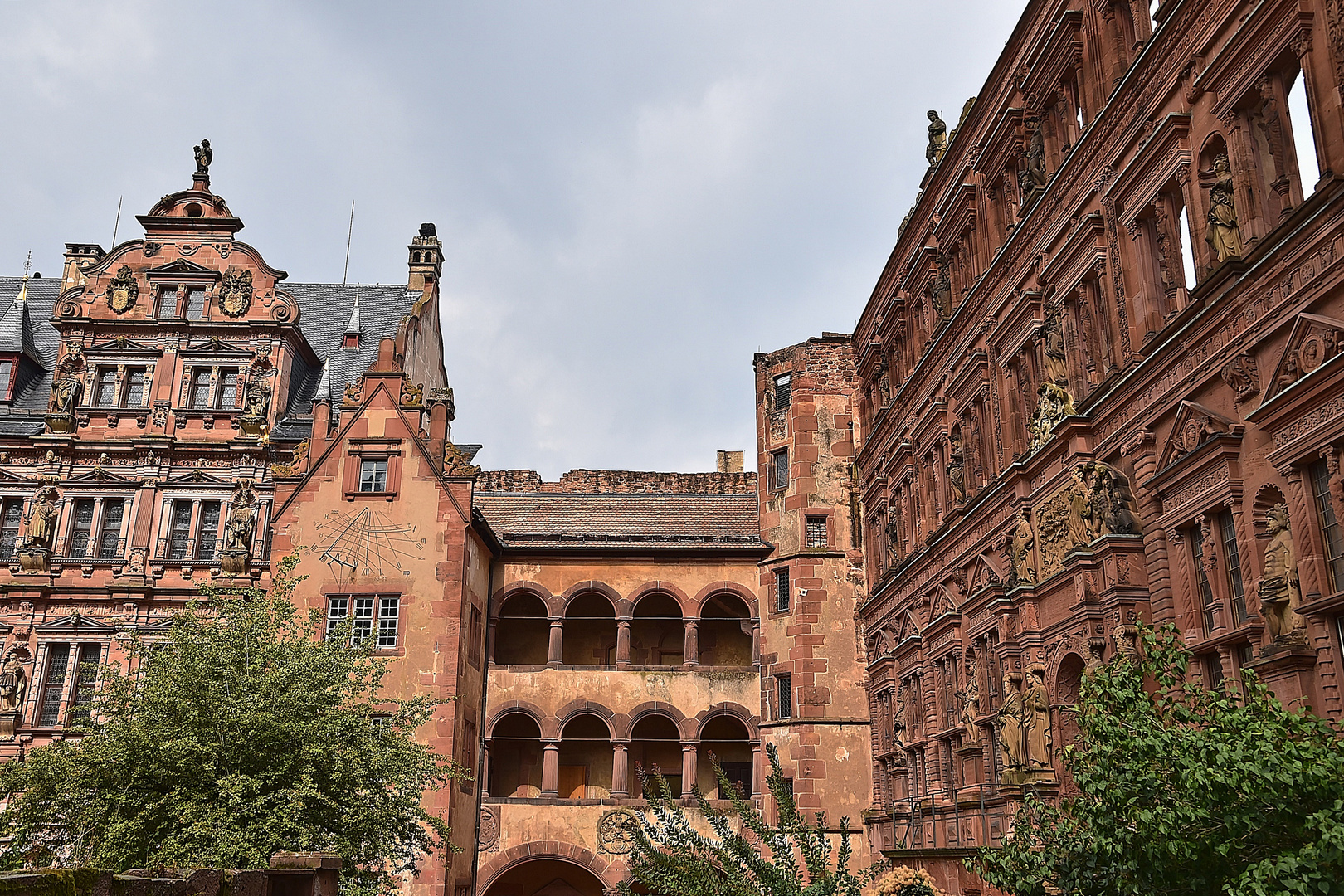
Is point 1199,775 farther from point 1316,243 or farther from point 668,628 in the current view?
point 668,628

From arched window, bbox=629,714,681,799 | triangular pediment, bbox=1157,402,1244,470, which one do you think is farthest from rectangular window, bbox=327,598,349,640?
triangular pediment, bbox=1157,402,1244,470

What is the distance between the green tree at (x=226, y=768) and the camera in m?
18.6

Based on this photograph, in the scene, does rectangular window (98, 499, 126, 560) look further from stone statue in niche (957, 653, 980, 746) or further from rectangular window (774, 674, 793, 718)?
stone statue in niche (957, 653, 980, 746)

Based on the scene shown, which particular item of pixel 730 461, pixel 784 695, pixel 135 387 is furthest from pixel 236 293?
pixel 730 461

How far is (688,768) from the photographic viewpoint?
108 feet

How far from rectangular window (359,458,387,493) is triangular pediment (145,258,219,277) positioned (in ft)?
26.5

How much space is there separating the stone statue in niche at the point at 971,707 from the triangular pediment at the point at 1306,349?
32.8 ft

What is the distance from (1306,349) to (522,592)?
25932 mm

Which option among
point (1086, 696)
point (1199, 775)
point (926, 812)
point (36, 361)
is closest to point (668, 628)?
point (926, 812)

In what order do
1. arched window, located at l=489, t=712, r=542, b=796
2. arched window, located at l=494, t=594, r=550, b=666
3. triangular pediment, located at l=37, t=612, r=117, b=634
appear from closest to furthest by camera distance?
1. triangular pediment, located at l=37, t=612, r=117, b=634
2. arched window, located at l=489, t=712, r=542, b=796
3. arched window, located at l=494, t=594, r=550, b=666

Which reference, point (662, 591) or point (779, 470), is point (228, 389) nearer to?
point (662, 591)

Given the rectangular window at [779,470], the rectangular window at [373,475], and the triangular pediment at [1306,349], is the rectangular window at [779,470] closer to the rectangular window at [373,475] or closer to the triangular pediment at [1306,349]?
the rectangular window at [373,475]

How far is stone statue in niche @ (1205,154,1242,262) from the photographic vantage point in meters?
13.9

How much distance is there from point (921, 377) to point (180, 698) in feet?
53.6
